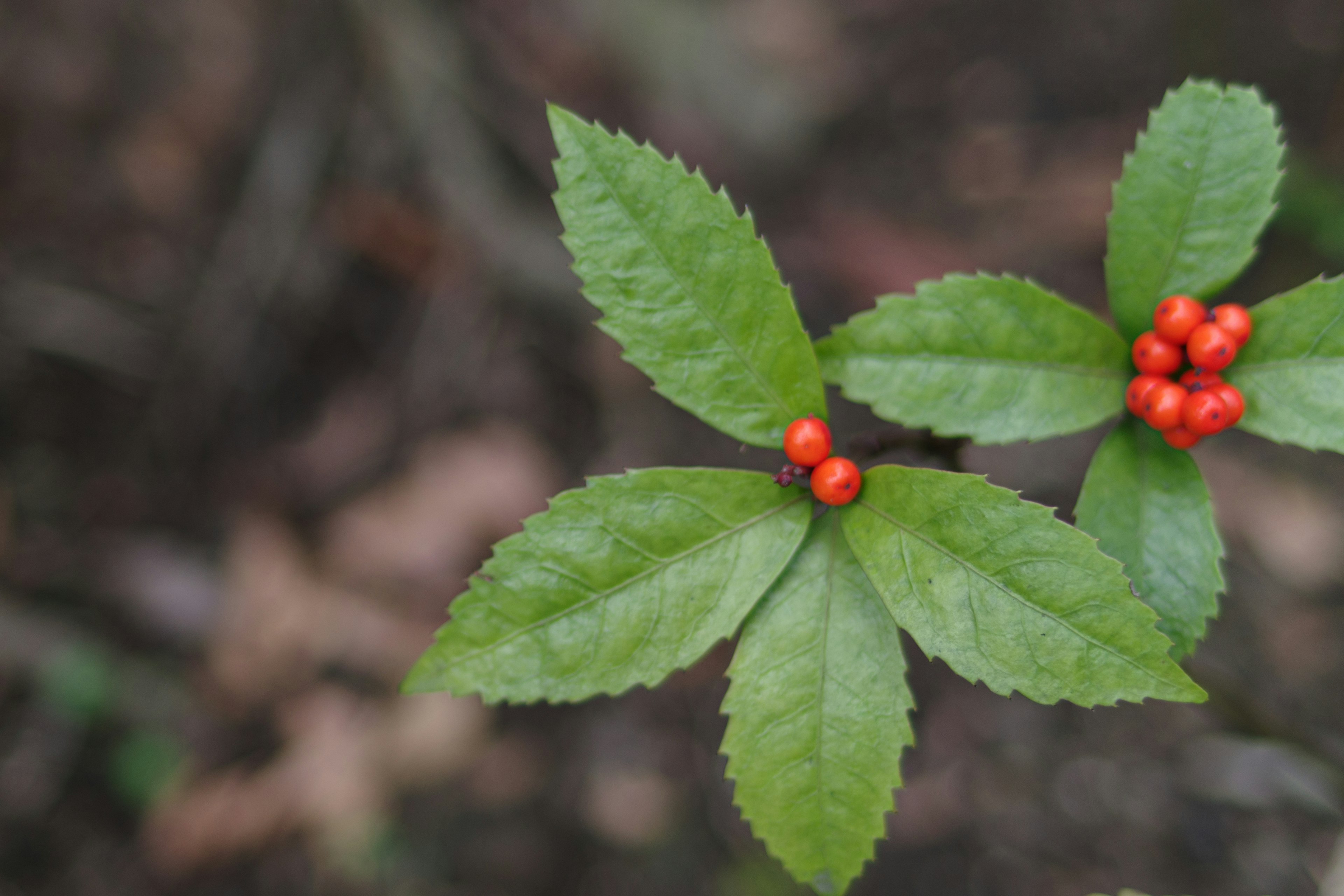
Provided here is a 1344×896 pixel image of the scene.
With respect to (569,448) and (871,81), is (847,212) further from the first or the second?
(569,448)

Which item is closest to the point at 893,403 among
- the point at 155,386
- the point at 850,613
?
the point at 850,613

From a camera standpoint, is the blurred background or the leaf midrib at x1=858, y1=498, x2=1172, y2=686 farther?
the blurred background

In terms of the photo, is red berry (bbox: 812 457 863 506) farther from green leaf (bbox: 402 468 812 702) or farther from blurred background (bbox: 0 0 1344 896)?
blurred background (bbox: 0 0 1344 896)

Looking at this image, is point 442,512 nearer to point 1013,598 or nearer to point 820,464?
point 820,464

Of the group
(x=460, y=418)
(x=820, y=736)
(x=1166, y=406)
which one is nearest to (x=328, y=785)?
(x=460, y=418)

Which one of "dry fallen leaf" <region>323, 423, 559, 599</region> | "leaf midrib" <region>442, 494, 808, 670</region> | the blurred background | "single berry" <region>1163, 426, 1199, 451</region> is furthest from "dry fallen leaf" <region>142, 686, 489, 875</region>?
"single berry" <region>1163, 426, 1199, 451</region>

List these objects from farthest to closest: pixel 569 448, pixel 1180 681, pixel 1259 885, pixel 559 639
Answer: pixel 569 448 → pixel 1259 885 → pixel 559 639 → pixel 1180 681

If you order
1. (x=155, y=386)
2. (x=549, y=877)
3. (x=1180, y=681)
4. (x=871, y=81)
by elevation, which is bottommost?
(x=549, y=877)
